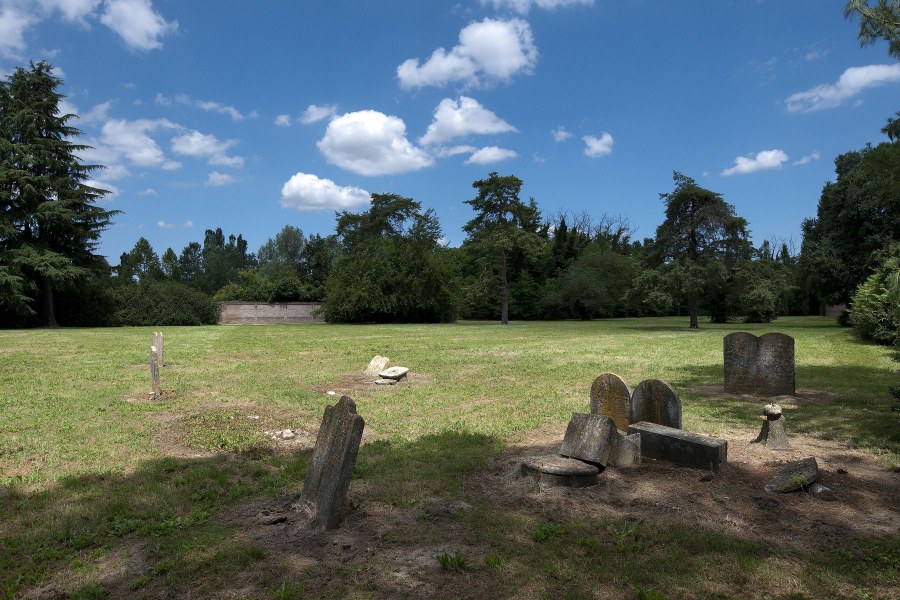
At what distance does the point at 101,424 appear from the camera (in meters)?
7.76

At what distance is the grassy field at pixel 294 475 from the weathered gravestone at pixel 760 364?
80 centimetres

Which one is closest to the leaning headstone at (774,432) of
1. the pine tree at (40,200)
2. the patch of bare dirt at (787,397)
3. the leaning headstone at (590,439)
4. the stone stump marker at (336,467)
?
the leaning headstone at (590,439)

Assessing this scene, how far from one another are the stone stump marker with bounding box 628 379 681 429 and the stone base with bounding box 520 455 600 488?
1.69 m

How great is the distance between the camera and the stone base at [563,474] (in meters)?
4.98

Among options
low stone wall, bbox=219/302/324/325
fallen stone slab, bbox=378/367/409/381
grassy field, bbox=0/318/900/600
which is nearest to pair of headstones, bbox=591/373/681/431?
grassy field, bbox=0/318/900/600

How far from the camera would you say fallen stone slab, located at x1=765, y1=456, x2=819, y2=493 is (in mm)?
4809

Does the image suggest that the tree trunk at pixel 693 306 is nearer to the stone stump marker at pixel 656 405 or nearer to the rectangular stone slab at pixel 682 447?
the stone stump marker at pixel 656 405

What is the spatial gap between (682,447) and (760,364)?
17.8ft

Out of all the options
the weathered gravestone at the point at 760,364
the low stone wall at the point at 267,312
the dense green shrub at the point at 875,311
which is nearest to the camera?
the weathered gravestone at the point at 760,364

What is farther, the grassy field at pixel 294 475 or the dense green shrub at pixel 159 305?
the dense green shrub at pixel 159 305

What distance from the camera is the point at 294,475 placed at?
548 cm

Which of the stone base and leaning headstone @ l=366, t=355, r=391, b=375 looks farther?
leaning headstone @ l=366, t=355, r=391, b=375

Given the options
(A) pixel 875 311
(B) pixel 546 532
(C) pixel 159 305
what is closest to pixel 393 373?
(B) pixel 546 532

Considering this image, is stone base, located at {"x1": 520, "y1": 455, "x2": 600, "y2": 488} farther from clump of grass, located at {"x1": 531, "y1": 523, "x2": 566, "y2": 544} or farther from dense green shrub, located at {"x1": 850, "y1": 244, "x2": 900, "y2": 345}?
dense green shrub, located at {"x1": 850, "y1": 244, "x2": 900, "y2": 345}
